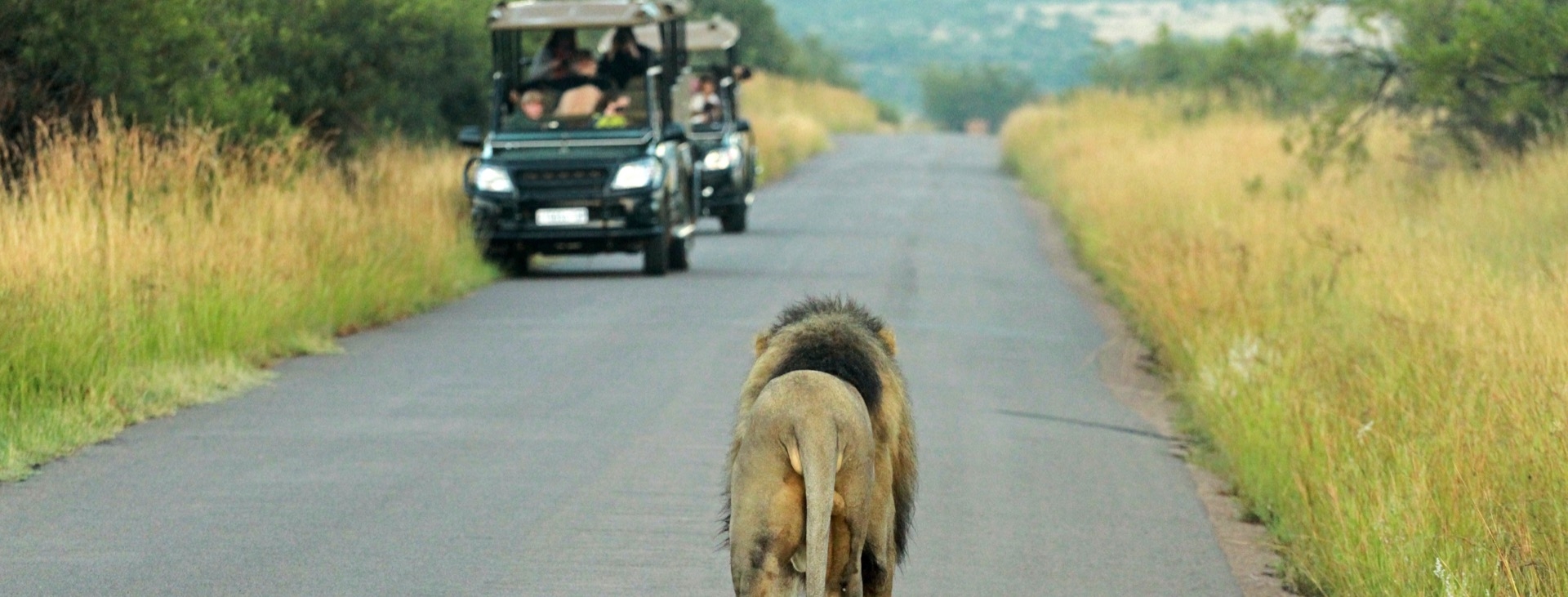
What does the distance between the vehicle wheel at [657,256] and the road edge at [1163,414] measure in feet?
12.5

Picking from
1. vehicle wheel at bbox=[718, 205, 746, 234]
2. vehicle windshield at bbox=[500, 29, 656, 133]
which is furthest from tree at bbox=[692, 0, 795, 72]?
vehicle windshield at bbox=[500, 29, 656, 133]

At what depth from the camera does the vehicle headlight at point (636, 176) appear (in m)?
20.8

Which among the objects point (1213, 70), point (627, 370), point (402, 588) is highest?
point (402, 588)

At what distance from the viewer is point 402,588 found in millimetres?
7273

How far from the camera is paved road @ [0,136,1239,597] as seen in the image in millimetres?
7664

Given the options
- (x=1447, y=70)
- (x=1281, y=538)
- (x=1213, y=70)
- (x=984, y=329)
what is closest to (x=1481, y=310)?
(x=1281, y=538)

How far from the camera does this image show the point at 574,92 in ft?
71.4

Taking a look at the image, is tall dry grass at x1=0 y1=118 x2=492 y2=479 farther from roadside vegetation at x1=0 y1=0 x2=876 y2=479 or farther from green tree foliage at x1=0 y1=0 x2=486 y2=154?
green tree foliage at x1=0 y1=0 x2=486 y2=154

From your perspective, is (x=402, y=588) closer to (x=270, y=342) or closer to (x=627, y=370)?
(x=627, y=370)

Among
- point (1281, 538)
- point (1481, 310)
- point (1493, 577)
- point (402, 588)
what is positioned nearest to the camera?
point (1493, 577)

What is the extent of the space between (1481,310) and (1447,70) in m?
8.47

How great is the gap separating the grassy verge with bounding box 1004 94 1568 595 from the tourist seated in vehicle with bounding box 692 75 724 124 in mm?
6608

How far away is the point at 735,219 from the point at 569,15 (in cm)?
758

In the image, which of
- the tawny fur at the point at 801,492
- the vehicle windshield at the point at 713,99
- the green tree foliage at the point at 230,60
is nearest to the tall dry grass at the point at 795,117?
the vehicle windshield at the point at 713,99
